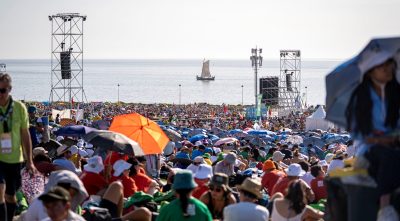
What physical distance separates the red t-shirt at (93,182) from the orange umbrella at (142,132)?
10.5 ft

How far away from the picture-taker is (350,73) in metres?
4.89

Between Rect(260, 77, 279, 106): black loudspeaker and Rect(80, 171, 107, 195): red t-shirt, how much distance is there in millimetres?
48046

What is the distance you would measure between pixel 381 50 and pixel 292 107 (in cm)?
5461

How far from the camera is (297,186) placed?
7031 mm

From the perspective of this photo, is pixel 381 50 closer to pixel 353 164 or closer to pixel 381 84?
pixel 381 84

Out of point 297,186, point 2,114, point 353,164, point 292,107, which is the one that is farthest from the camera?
point 292,107

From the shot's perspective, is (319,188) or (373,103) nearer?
(373,103)

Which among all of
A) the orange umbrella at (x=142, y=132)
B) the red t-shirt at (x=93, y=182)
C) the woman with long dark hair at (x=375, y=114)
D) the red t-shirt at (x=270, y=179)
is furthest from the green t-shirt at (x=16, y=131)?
A: the orange umbrella at (x=142, y=132)

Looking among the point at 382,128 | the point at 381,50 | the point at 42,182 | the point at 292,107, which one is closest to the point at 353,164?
the point at 382,128

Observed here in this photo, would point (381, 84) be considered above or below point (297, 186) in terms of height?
above

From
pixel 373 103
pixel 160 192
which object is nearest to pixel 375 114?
pixel 373 103

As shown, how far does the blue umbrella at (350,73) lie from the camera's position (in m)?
4.71

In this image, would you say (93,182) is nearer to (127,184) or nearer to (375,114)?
(127,184)

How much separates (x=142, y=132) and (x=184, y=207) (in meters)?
6.68
